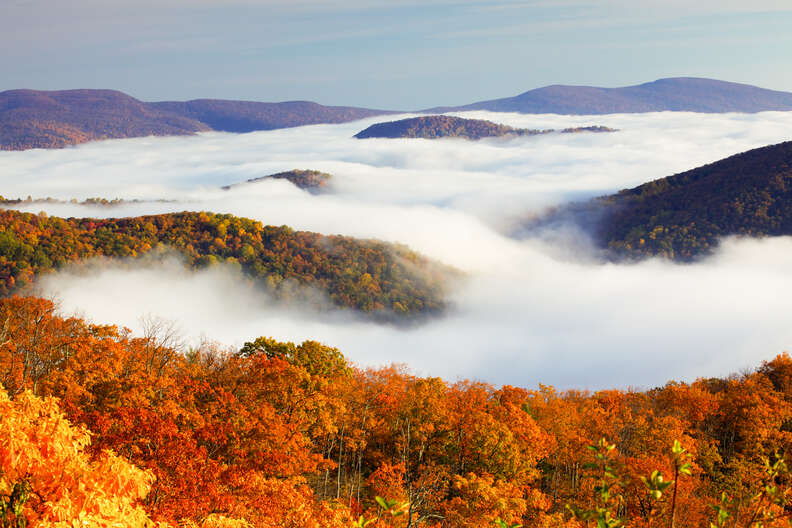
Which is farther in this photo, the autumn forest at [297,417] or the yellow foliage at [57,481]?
the autumn forest at [297,417]

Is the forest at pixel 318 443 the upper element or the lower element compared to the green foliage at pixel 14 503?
lower

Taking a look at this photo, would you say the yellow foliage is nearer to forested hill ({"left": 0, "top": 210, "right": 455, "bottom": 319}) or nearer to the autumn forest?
the autumn forest

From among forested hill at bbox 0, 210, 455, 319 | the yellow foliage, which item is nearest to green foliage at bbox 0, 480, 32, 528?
the yellow foliage

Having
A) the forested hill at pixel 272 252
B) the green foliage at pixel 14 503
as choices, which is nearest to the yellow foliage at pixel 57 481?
the green foliage at pixel 14 503

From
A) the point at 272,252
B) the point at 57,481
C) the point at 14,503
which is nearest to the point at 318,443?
the point at 57,481

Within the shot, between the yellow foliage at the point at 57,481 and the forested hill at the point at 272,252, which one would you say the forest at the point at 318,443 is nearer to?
the yellow foliage at the point at 57,481

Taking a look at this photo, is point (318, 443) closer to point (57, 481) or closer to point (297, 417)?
point (297, 417)

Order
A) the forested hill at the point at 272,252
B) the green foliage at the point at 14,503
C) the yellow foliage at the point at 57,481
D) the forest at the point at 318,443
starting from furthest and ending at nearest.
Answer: the forested hill at the point at 272,252 < the forest at the point at 318,443 < the green foliage at the point at 14,503 < the yellow foliage at the point at 57,481

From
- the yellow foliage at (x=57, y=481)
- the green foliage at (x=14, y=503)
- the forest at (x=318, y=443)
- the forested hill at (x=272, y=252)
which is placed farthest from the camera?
the forested hill at (x=272, y=252)
